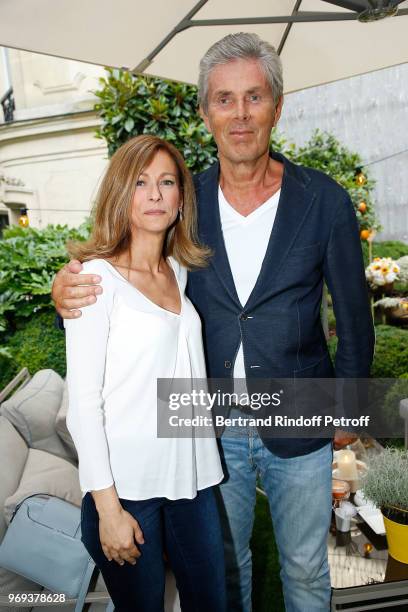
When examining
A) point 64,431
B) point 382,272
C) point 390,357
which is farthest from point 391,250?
point 64,431

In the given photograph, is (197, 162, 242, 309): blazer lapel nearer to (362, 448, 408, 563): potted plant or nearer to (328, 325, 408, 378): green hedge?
(362, 448, 408, 563): potted plant

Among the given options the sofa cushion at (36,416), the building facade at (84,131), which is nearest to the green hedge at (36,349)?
the sofa cushion at (36,416)

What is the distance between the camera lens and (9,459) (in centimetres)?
245

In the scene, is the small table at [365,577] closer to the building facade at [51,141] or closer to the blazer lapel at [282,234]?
the blazer lapel at [282,234]

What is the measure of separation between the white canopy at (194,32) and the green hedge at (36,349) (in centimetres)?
251

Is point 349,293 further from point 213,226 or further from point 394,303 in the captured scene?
point 394,303

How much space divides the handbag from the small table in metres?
0.97

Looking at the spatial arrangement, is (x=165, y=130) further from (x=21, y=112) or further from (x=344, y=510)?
(x=21, y=112)

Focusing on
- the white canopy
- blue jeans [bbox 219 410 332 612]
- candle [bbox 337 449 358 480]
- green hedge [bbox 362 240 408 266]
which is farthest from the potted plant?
green hedge [bbox 362 240 408 266]

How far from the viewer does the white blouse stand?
1.48 m

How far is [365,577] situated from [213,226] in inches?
58.7

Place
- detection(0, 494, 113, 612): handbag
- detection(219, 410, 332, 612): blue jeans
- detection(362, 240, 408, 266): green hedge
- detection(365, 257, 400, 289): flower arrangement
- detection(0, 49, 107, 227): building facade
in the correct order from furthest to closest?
detection(0, 49, 107, 227): building facade < detection(362, 240, 408, 266): green hedge < detection(365, 257, 400, 289): flower arrangement < detection(0, 494, 113, 612): handbag < detection(219, 410, 332, 612): blue jeans

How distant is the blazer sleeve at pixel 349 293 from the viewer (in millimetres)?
1756

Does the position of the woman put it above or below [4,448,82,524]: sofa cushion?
above
